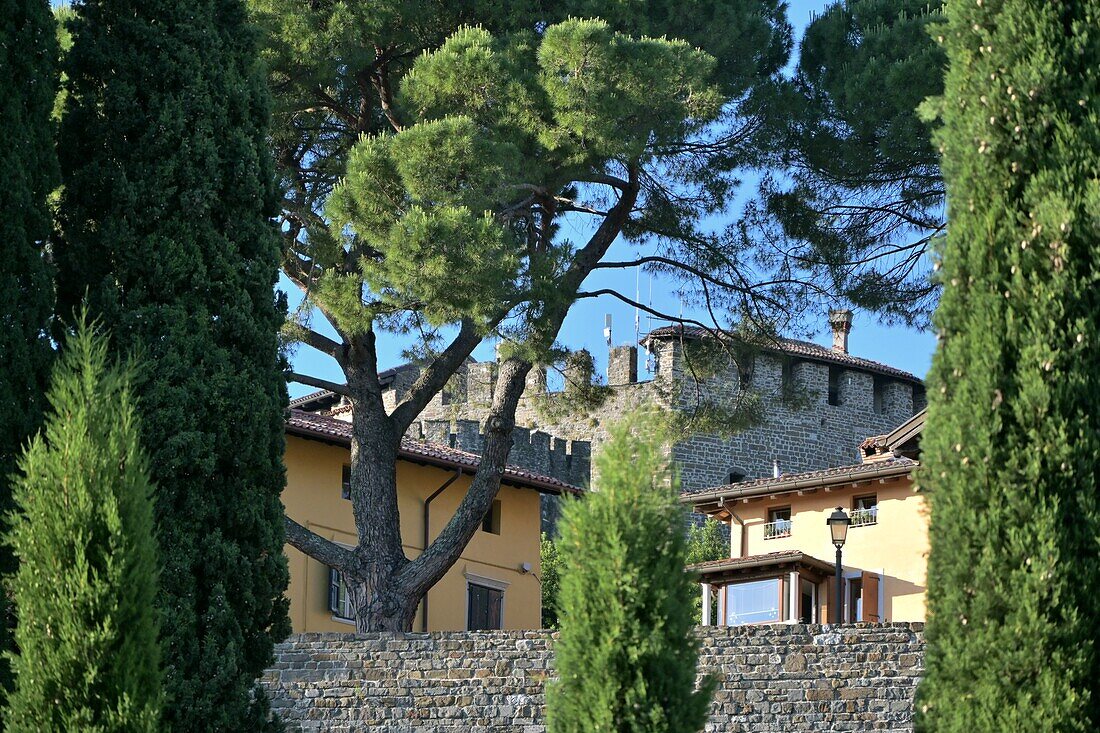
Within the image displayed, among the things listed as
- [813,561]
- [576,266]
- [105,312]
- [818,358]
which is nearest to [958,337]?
[105,312]

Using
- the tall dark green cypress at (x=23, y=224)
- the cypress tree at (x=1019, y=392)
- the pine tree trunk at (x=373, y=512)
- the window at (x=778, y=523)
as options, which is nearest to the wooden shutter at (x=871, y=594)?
the window at (x=778, y=523)

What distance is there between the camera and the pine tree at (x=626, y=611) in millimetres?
7242

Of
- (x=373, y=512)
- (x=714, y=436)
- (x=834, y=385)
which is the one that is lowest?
(x=373, y=512)

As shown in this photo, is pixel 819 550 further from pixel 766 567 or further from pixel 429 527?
pixel 429 527

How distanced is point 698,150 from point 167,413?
1145 centimetres

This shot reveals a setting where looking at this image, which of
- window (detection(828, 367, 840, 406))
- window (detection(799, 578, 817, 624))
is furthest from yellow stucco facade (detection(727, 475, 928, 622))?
window (detection(828, 367, 840, 406))

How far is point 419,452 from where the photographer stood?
81.6ft

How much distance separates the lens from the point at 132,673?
7.48 m

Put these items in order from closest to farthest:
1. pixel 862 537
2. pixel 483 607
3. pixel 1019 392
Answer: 1. pixel 1019 392
2. pixel 483 607
3. pixel 862 537

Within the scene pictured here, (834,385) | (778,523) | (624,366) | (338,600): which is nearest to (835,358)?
(834,385)

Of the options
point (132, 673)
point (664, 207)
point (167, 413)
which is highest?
point (664, 207)

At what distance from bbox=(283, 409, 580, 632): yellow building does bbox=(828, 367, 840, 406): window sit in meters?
A: 20.3

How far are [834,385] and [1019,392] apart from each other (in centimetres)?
3957

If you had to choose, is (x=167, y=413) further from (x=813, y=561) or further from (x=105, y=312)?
(x=813, y=561)
